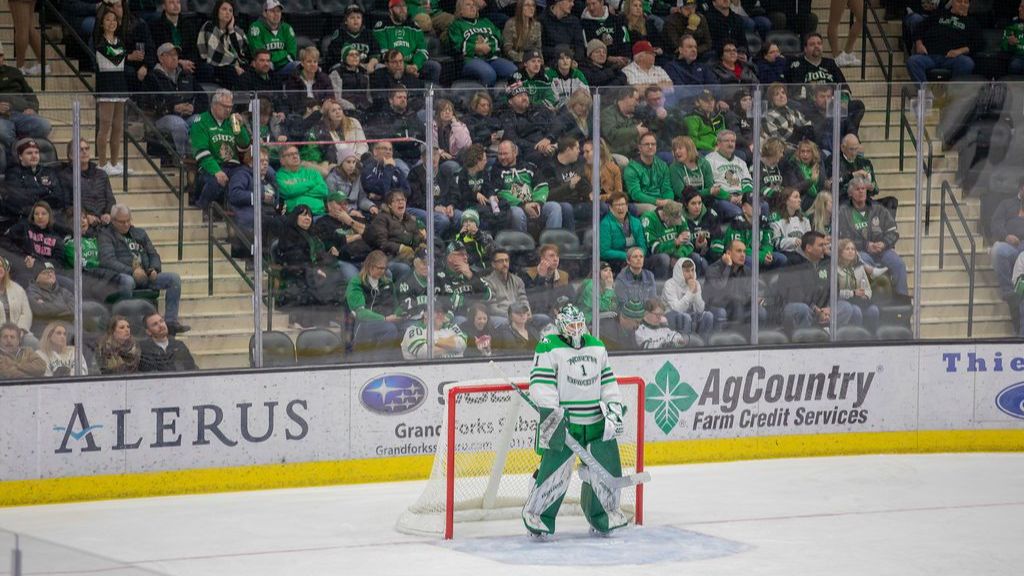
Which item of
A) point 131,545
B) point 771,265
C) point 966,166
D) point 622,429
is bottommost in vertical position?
point 131,545

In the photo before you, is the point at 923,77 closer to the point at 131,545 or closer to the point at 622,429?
the point at 622,429

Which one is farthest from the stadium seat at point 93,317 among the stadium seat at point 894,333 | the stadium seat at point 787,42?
the stadium seat at point 787,42

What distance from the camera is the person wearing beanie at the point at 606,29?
14.4m

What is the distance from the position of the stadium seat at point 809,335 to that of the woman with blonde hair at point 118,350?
15.7ft

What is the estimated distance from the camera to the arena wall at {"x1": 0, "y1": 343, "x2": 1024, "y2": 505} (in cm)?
1020

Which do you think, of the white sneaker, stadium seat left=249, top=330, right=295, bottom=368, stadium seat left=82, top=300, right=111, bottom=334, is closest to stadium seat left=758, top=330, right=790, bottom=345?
stadium seat left=249, top=330, right=295, bottom=368

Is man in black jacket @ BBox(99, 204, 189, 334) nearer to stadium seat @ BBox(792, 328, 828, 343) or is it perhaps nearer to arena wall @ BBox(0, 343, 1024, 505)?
arena wall @ BBox(0, 343, 1024, 505)

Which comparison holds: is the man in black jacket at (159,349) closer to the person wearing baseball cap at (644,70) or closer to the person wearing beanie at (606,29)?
the person wearing baseball cap at (644,70)

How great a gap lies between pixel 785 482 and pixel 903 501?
2.90ft

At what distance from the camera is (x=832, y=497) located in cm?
1068

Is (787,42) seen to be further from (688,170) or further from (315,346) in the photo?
(315,346)

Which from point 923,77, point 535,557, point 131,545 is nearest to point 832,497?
point 535,557

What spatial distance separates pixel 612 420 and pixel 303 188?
2.81 m

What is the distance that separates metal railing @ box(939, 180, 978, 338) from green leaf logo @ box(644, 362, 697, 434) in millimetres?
2239
